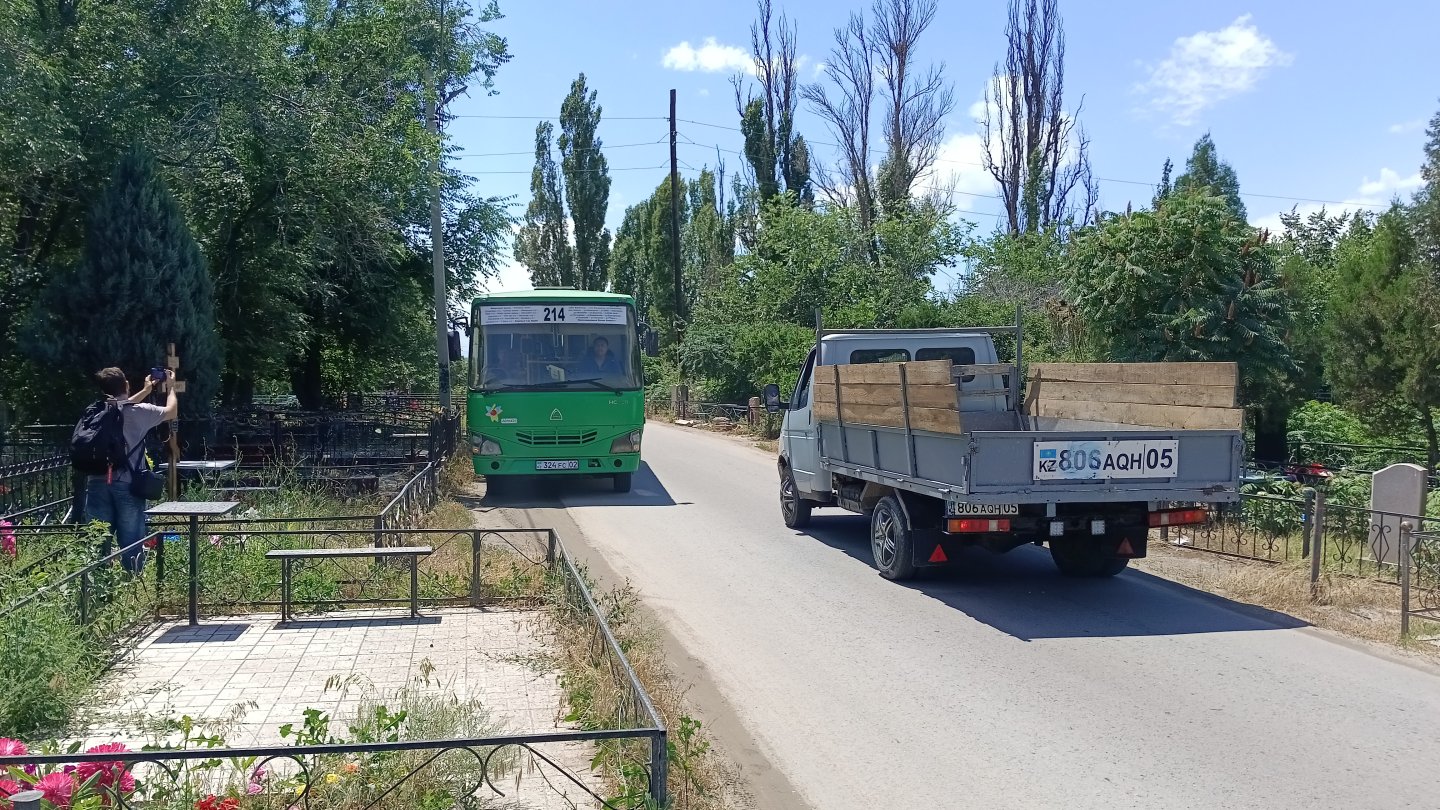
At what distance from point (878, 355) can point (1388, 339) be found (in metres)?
17.4

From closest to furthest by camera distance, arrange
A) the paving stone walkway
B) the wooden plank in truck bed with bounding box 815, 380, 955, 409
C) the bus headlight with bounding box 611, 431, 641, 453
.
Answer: the paving stone walkway < the wooden plank in truck bed with bounding box 815, 380, 955, 409 < the bus headlight with bounding box 611, 431, 641, 453

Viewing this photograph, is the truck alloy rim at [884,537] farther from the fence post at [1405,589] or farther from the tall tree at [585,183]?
the tall tree at [585,183]

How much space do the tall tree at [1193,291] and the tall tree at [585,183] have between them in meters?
36.3

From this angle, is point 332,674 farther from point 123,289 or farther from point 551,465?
point 123,289

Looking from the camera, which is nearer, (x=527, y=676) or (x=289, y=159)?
(x=527, y=676)

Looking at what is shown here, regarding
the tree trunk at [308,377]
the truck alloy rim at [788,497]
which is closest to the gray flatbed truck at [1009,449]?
the truck alloy rim at [788,497]

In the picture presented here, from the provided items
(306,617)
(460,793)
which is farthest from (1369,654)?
(306,617)

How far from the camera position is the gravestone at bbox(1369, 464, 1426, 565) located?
32.1ft

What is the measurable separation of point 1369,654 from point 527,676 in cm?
577

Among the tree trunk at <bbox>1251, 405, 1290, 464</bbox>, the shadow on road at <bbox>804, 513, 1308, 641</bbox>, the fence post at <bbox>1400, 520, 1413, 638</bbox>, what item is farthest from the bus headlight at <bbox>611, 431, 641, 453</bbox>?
the tree trunk at <bbox>1251, 405, 1290, 464</bbox>

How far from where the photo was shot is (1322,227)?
2159 inches

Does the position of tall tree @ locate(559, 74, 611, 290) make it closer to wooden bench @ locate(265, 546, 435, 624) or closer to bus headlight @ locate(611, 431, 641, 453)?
bus headlight @ locate(611, 431, 641, 453)

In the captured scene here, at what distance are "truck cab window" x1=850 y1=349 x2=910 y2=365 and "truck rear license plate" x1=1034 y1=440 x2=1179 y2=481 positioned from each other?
3982 mm

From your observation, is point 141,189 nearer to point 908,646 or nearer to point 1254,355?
point 908,646
